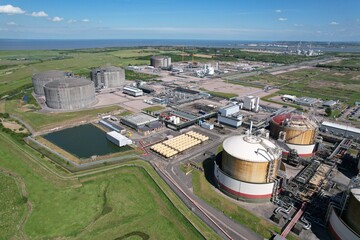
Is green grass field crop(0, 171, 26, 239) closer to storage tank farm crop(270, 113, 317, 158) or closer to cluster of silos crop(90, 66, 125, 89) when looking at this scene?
storage tank farm crop(270, 113, 317, 158)

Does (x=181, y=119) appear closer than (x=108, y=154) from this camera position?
No

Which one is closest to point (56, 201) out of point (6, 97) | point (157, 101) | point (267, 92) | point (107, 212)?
point (107, 212)

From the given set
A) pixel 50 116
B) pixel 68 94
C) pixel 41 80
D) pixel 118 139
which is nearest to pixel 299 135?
pixel 118 139

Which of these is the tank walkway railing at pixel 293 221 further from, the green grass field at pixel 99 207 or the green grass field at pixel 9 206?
the green grass field at pixel 9 206

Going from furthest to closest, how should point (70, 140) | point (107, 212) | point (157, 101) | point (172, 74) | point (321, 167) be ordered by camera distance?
1. point (172, 74)
2. point (157, 101)
3. point (70, 140)
4. point (321, 167)
5. point (107, 212)

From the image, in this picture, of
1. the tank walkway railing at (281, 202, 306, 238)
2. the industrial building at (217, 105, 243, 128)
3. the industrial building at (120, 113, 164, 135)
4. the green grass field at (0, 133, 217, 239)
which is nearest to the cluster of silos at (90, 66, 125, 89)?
the industrial building at (120, 113, 164, 135)

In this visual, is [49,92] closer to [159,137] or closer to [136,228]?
[159,137]
